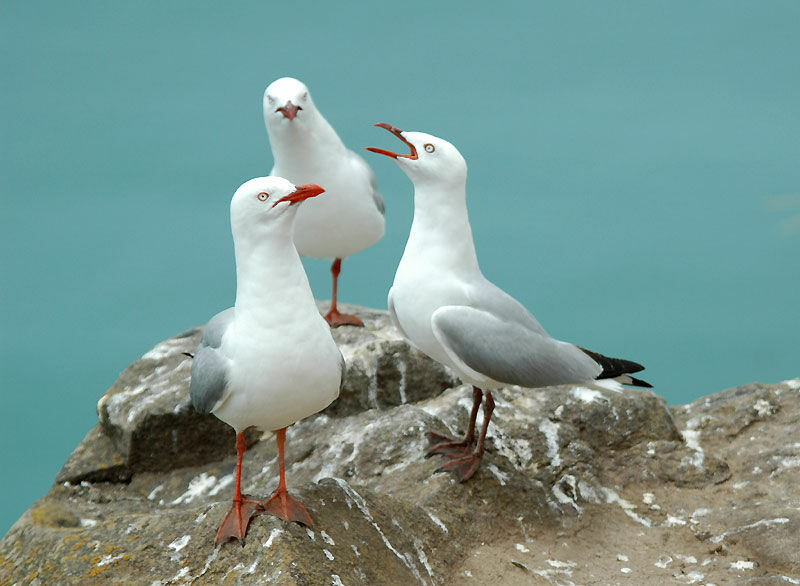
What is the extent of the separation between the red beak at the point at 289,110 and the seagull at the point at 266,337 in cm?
229

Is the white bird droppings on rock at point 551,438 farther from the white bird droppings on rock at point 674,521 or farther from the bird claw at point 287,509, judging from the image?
the bird claw at point 287,509

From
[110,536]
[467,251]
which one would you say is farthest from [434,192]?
[110,536]

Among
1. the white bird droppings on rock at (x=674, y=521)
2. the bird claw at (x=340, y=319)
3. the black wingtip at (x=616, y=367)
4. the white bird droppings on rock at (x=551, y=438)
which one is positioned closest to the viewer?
the black wingtip at (x=616, y=367)

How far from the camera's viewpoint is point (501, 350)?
5043 millimetres


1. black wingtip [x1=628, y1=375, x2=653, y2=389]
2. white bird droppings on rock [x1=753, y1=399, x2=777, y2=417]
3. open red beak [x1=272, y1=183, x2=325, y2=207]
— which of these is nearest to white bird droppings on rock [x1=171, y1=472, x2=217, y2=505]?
black wingtip [x1=628, y1=375, x2=653, y2=389]

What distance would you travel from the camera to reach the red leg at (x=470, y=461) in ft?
17.8

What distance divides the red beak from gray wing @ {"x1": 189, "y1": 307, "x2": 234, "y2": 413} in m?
2.30

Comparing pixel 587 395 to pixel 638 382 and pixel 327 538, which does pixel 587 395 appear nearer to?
pixel 638 382

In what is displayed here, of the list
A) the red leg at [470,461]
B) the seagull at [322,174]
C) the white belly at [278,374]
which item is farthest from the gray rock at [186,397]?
the white belly at [278,374]

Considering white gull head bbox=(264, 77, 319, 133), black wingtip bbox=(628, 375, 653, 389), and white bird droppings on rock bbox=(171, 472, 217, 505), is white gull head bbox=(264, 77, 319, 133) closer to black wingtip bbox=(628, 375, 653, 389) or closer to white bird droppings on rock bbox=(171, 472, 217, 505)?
white bird droppings on rock bbox=(171, 472, 217, 505)

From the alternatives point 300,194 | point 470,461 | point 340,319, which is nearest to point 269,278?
point 300,194

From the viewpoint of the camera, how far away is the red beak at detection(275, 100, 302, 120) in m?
6.39

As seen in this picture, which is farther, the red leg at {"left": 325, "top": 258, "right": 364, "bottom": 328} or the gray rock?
the red leg at {"left": 325, "top": 258, "right": 364, "bottom": 328}

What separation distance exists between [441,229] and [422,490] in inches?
55.3
